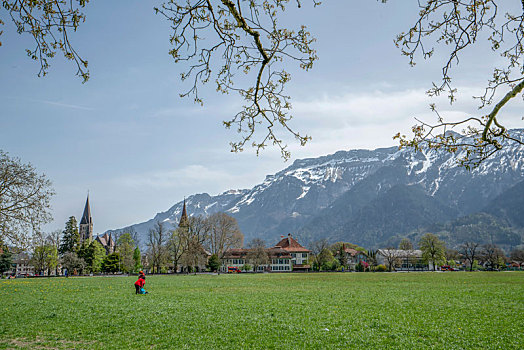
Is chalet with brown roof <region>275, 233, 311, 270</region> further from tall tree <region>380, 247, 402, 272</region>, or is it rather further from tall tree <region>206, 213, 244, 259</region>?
tall tree <region>206, 213, 244, 259</region>

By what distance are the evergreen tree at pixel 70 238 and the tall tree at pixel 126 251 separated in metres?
9.80

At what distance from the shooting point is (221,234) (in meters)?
87.8

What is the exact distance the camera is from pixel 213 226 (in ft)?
283

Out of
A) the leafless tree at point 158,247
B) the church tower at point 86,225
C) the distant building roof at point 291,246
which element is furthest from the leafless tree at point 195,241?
the church tower at point 86,225

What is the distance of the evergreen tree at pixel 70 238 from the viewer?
8796 centimetres

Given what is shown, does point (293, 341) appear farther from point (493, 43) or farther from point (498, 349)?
point (493, 43)

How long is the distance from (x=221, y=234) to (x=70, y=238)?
36.0 metres

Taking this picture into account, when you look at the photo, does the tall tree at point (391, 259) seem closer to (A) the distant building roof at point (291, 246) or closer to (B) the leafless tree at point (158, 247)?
Result: (A) the distant building roof at point (291, 246)

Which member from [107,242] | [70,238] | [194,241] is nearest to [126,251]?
[70,238]

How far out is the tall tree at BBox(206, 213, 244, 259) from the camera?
8738 centimetres

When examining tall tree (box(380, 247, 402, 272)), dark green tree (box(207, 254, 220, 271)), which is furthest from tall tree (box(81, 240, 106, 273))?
tall tree (box(380, 247, 402, 272))

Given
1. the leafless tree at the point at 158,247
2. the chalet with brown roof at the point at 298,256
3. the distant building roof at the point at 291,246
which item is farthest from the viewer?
the distant building roof at the point at 291,246

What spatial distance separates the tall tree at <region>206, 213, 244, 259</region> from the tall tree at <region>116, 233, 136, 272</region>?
60.7 ft

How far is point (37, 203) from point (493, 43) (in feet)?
79.8
